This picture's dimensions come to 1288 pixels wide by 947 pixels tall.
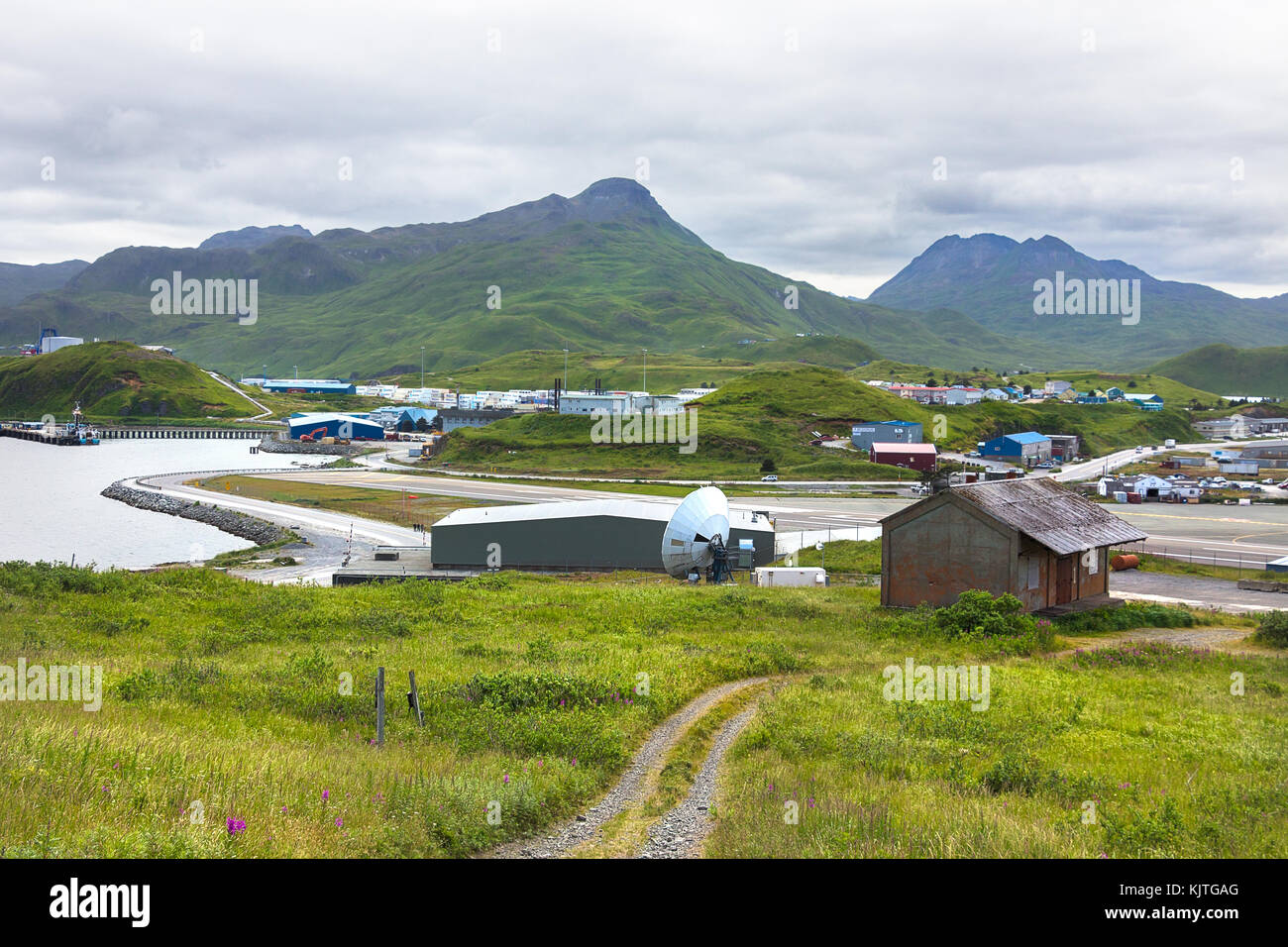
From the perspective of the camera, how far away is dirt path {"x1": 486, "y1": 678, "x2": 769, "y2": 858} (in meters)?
13.0

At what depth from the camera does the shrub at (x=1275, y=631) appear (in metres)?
35.9

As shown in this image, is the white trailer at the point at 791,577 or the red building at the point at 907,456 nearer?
the white trailer at the point at 791,577

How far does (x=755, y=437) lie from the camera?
6368 inches

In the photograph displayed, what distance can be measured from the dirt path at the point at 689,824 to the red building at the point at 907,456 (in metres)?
128

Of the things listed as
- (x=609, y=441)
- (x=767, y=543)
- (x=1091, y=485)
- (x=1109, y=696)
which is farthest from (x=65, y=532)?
(x=1091, y=485)

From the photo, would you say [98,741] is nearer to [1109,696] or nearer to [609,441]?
[1109,696]

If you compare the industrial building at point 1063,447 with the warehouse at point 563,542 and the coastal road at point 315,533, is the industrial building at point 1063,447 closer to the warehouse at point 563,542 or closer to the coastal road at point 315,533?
the warehouse at point 563,542

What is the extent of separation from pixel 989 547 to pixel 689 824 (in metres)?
29.2

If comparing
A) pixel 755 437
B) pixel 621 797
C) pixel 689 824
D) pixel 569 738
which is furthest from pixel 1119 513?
pixel 689 824

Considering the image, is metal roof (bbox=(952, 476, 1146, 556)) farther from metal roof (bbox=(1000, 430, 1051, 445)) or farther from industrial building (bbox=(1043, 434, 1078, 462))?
industrial building (bbox=(1043, 434, 1078, 462))

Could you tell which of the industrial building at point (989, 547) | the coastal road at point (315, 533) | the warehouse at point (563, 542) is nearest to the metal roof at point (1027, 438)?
the warehouse at point (563, 542)
